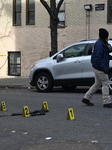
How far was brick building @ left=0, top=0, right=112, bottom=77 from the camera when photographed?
22203mm

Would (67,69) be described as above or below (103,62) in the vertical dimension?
below

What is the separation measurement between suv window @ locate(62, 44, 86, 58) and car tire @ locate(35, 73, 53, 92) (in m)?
1.00

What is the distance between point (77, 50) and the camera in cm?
1442

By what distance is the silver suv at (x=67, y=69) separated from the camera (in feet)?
45.9

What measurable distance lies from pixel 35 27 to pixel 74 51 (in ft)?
31.7

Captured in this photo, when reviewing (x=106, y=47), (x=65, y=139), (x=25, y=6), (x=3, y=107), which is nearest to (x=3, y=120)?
(x=3, y=107)

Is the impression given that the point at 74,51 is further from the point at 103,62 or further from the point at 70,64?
the point at 103,62

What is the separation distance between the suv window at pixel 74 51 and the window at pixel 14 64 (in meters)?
10.2

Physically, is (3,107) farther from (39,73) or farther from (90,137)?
(39,73)

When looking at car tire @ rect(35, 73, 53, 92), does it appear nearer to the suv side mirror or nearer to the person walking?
the suv side mirror

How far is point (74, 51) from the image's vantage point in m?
14.5

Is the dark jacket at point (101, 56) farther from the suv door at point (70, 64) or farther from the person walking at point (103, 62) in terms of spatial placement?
the suv door at point (70, 64)

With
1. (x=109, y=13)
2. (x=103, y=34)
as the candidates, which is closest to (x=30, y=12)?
(x=109, y=13)

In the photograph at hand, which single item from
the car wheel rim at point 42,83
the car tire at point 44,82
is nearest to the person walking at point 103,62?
the car tire at point 44,82
